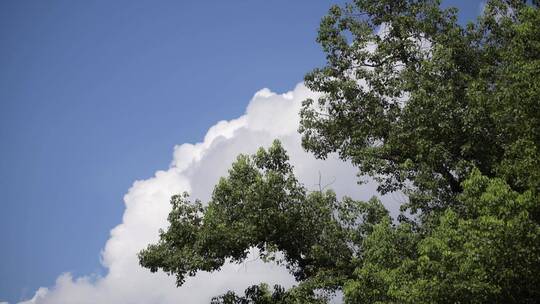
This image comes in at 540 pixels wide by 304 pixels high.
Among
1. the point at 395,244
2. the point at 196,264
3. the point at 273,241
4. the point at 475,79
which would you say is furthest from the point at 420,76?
the point at 196,264

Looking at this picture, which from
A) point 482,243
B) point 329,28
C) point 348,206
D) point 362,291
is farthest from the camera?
point 329,28

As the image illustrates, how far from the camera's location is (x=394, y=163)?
2341 cm

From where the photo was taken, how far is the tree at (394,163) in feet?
55.1

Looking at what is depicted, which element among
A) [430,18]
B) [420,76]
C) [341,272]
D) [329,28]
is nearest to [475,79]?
[420,76]

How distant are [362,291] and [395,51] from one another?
11.1 m

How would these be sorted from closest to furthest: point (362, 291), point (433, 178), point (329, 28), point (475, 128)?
point (362, 291), point (475, 128), point (433, 178), point (329, 28)

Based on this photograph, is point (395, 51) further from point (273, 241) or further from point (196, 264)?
point (196, 264)

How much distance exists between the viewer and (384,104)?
78.9 ft

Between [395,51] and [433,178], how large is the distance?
6.05m

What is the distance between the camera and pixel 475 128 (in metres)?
19.7

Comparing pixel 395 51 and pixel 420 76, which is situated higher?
pixel 395 51

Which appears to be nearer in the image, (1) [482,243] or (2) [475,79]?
(1) [482,243]

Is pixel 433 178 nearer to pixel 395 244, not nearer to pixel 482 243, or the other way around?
pixel 395 244

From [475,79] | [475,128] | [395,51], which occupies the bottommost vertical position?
[475,128]
